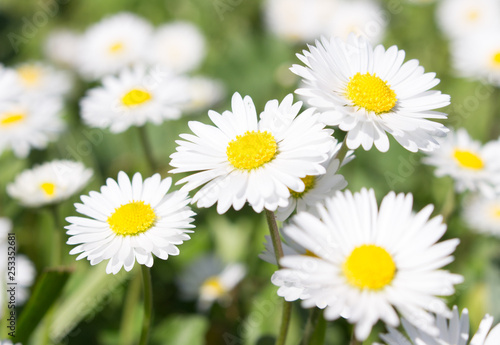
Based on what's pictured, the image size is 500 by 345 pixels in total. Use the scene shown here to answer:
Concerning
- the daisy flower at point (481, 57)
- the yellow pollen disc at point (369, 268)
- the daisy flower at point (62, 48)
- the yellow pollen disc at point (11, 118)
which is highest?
the daisy flower at point (481, 57)

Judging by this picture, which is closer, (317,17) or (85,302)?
(85,302)

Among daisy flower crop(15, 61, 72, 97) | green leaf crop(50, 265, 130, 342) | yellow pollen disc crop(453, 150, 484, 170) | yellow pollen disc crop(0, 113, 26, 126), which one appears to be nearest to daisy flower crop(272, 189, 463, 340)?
green leaf crop(50, 265, 130, 342)

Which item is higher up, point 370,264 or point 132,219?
point 370,264

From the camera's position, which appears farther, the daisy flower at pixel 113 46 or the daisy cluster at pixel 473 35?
the daisy flower at pixel 113 46

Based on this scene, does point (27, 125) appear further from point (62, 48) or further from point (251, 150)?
point (62, 48)

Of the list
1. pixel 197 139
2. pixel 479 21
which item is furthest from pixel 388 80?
pixel 479 21

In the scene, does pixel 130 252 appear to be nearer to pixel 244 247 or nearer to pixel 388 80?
pixel 388 80

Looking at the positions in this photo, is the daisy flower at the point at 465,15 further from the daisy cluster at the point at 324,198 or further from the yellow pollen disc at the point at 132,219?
the yellow pollen disc at the point at 132,219

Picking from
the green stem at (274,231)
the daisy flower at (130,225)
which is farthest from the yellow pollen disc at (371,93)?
the daisy flower at (130,225)

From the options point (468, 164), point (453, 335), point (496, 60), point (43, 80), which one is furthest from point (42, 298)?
point (496, 60)
